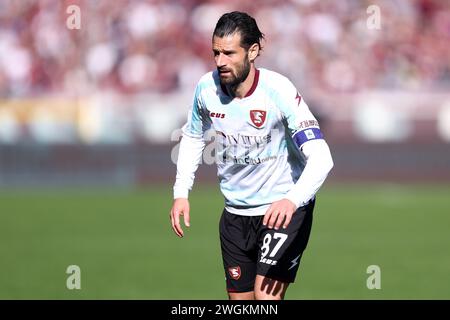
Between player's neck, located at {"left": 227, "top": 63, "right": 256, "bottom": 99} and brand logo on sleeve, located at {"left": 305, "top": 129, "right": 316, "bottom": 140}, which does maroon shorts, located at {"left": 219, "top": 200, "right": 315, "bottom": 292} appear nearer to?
brand logo on sleeve, located at {"left": 305, "top": 129, "right": 316, "bottom": 140}

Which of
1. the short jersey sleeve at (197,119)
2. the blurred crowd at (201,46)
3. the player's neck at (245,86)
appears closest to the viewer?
the player's neck at (245,86)

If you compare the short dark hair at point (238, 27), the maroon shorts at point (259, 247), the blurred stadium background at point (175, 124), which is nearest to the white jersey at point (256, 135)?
the maroon shorts at point (259, 247)

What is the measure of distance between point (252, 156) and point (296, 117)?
1.61 ft

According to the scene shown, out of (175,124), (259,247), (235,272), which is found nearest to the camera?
(259,247)

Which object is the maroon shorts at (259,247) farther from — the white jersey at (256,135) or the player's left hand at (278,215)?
the player's left hand at (278,215)

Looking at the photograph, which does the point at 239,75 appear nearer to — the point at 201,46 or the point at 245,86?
the point at 245,86

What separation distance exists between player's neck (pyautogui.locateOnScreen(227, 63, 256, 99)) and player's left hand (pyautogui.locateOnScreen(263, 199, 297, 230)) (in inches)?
37.1

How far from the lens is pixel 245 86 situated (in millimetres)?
6695

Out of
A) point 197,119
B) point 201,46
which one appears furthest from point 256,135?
point 201,46

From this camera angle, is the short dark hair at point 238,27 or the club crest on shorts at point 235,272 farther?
the club crest on shorts at point 235,272

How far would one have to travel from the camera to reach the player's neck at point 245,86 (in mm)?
6684

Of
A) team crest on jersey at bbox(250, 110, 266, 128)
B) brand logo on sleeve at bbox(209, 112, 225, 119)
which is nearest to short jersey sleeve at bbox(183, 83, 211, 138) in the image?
brand logo on sleeve at bbox(209, 112, 225, 119)

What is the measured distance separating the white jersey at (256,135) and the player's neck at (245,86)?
3 cm
